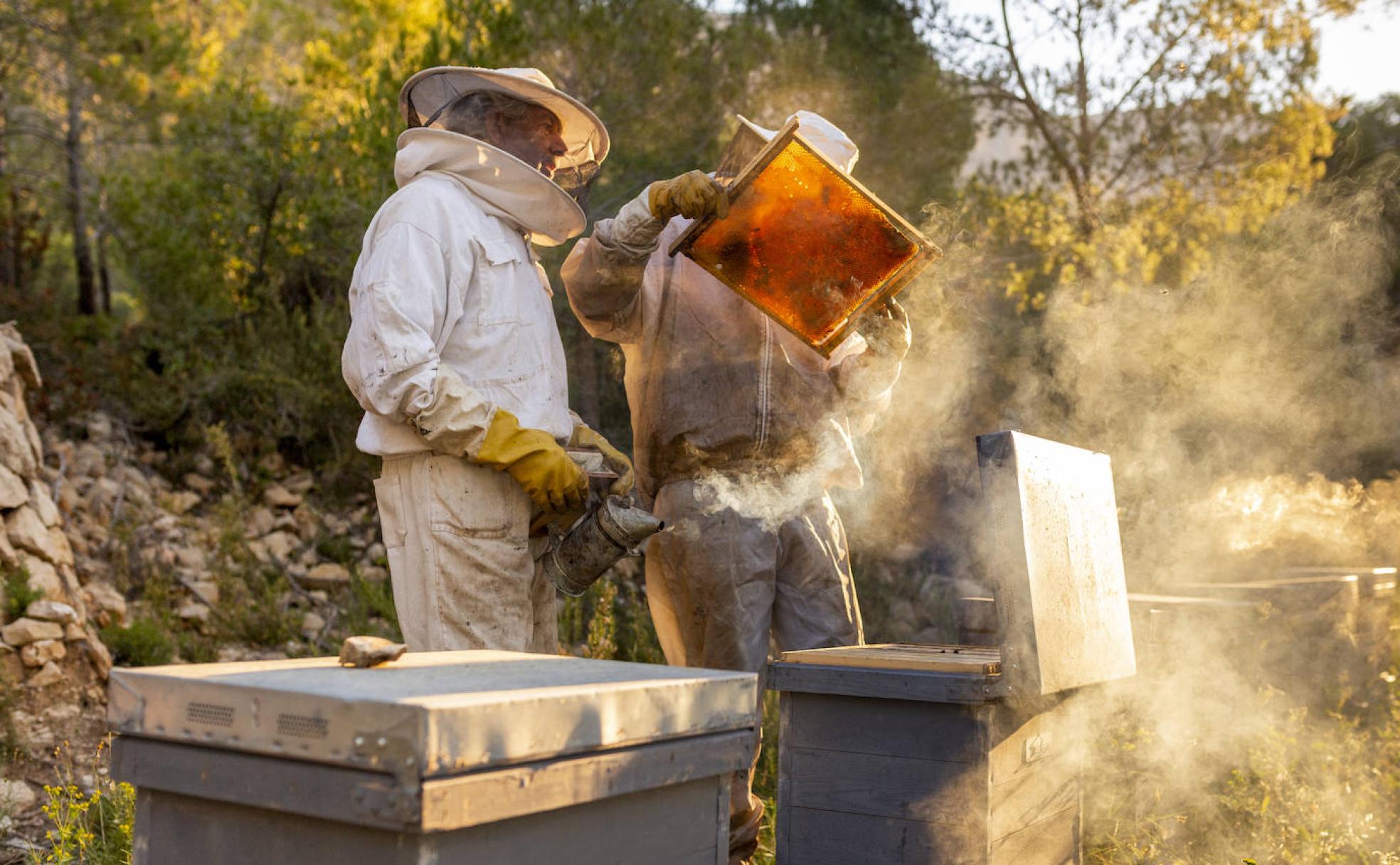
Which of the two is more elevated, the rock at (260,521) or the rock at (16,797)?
the rock at (260,521)

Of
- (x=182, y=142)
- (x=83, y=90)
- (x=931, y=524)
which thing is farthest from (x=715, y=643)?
(x=83, y=90)

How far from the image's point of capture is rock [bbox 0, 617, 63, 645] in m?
4.73

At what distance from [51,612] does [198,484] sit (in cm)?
248

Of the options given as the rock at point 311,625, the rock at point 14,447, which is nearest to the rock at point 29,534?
the rock at point 14,447

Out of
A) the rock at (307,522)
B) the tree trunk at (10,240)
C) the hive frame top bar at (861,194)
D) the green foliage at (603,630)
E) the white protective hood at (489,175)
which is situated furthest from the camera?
the tree trunk at (10,240)

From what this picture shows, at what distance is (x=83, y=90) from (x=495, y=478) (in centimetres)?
842

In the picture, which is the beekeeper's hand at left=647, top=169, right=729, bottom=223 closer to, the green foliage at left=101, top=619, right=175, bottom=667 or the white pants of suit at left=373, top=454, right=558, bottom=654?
the white pants of suit at left=373, top=454, right=558, bottom=654

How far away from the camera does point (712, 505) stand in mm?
3375

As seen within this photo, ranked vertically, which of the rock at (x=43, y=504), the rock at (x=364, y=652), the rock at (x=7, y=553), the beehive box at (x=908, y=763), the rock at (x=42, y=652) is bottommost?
the beehive box at (x=908, y=763)

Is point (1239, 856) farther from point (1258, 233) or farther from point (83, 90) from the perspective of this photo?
point (83, 90)

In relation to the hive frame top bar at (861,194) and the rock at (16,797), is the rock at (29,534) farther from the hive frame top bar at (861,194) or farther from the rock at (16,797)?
the hive frame top bar at (861,194)

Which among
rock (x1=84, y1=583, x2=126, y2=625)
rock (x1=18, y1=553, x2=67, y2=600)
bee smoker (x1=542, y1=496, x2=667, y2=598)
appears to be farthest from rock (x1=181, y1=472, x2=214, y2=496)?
bee smoker (x1=542, y1=496, x2=667, y2=598)

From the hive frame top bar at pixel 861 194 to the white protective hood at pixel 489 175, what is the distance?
1.07 ft

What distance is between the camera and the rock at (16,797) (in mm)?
3869
